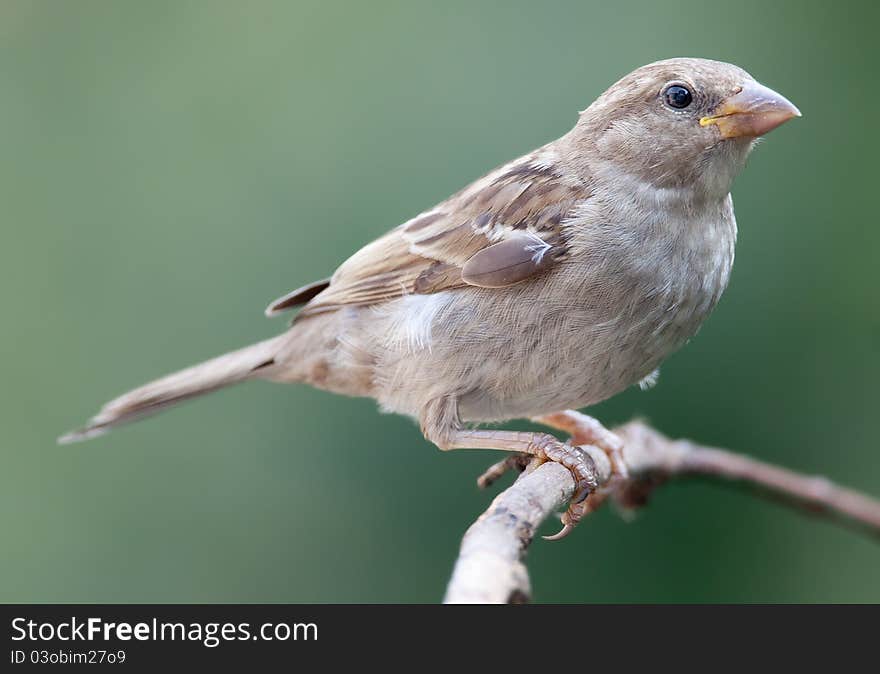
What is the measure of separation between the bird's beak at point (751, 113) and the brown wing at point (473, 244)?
51cm

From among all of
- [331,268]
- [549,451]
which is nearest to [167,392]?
[331,268]

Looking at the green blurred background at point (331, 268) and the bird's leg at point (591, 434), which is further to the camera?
the green blurred background at point (331, 268)

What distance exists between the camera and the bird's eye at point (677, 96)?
3711 mm

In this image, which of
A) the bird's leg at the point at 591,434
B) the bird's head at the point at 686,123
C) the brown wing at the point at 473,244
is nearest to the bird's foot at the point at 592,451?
the bird's leg at the point at 591,434

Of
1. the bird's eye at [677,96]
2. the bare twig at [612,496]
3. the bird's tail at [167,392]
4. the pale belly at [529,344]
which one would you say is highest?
the bird's eye at [677,96]

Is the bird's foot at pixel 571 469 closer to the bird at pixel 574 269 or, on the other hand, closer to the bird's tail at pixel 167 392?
the bird at pixel 574 269

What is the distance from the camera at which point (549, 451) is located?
362 centimetres

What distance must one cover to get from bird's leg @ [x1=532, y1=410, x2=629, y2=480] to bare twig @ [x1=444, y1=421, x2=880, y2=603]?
27 millimetres

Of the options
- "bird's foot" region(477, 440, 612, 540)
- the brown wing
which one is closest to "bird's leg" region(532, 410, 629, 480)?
"bird's foot" region(477, 440, 612, 540)

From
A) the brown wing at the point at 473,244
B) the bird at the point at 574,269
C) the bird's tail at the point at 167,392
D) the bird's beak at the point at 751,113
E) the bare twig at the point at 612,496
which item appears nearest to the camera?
the bare twig at the point at 612,496

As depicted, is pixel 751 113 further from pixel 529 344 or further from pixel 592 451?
pixel 592 451

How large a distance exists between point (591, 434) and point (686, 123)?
1.27 metres

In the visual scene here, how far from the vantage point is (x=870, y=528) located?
348 centimetres

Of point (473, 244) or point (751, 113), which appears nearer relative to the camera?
point (751, 113)
